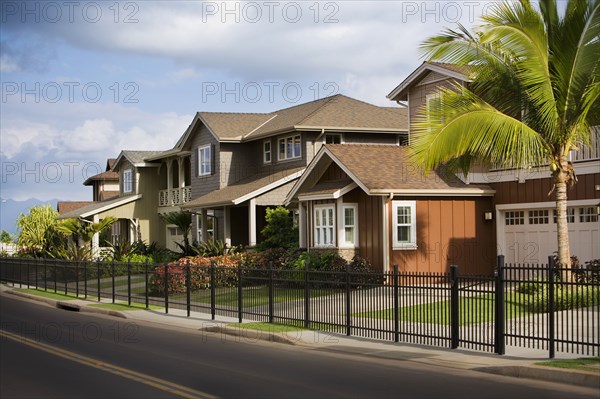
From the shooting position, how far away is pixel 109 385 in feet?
40.9

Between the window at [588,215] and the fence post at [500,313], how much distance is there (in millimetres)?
11610

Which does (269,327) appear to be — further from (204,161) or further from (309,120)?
(204,161)

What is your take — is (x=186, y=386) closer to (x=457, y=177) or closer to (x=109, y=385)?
(x=109, y=385)

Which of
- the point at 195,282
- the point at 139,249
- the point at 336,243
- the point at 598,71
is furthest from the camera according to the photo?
the point at 139,249

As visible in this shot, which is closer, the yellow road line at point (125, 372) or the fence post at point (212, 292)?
the yellow road line at point (125, 372)

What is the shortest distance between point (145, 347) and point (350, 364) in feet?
15.8

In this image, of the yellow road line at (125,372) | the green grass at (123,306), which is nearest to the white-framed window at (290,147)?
the green grass at (123,306)

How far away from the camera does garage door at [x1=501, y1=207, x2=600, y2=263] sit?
84.2ft

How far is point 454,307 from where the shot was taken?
1588 cm

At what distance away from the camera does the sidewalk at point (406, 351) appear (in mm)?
12797

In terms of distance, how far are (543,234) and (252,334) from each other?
12104mm

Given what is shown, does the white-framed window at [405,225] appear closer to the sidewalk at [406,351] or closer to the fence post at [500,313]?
the sidewalk at [406,351]

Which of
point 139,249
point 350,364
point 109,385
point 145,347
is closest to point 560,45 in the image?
point 350,364

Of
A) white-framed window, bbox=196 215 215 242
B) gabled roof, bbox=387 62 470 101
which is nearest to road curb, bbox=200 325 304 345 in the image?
gabled roof, bbox=387 62 470 101
